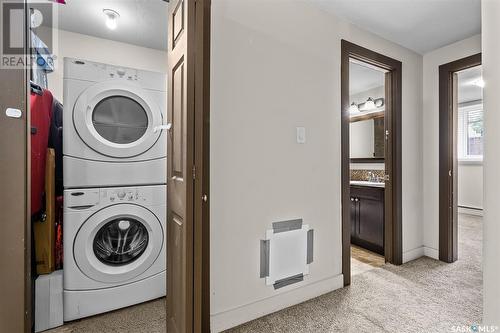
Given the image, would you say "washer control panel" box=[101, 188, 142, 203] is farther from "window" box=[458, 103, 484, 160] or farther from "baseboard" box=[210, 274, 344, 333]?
"window" box=[458, 103, 484, 160]

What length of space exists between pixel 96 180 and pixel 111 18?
1.53m

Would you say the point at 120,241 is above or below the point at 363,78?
below

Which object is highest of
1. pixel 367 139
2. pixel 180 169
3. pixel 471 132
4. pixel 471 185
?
pixel 471 132

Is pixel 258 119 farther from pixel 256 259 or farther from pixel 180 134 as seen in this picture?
pixel 256 259

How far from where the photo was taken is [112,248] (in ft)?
6.17

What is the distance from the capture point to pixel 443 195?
2.80 m

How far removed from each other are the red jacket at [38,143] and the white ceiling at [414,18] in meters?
2.24

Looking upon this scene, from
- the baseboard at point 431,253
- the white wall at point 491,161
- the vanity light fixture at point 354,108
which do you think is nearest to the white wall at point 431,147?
the baseboard at point 431,253

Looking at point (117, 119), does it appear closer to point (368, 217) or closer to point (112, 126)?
point (112, 126)

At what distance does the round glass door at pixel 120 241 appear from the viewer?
6.02 feet

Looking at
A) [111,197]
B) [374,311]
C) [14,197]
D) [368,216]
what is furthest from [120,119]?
[368,216]

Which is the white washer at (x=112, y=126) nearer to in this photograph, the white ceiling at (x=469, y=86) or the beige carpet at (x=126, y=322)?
the beige carpet at (x=126, y=322)

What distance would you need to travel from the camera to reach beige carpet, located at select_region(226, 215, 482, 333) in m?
1.67

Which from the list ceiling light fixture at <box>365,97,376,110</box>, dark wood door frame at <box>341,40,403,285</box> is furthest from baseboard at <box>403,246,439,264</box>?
ceiling light fixture at <box>365,97,376,110</box>
